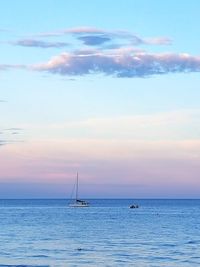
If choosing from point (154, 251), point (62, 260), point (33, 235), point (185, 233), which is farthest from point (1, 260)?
point (185, 233)

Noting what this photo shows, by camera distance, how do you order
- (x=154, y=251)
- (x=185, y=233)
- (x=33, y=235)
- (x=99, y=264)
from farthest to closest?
(x=185, y=233)
(x=33, y=235)
(x=154, y=251)
(x=99, y=264)

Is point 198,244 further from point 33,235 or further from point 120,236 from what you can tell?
point 33,235

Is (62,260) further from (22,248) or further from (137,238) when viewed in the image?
(137,238)

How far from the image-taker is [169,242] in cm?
8625

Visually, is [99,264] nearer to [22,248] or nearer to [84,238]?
[22,248]

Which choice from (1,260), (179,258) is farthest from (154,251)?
(1,260)

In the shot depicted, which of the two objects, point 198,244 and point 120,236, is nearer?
point 198,244

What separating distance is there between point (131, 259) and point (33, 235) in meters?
33.9

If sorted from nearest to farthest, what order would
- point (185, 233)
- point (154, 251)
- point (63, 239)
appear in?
point (154, 251) → point (63, 239) → point (185, 233)

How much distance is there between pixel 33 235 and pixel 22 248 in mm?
20331

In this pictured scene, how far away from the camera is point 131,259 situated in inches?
2586

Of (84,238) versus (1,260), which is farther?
(84,238)

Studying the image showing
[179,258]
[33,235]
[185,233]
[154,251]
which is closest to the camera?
[179,258]

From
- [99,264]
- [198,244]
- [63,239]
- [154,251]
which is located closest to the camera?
[99,264]
